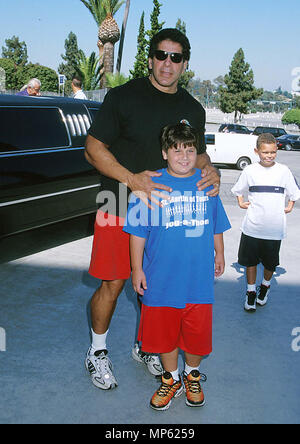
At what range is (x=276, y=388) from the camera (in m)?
2.68

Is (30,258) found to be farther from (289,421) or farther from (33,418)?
(289,421)

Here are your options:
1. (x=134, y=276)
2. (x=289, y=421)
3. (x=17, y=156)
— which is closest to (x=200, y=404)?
(x=289, y=421)

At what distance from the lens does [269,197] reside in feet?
12.2

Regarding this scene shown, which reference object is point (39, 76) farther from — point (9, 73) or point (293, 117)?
point (293, 117)

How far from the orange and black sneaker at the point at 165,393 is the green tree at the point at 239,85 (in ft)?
192

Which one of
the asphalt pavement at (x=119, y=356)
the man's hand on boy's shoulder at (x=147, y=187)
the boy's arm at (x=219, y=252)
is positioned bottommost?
the asphalt pavement at (x=119, y=356)

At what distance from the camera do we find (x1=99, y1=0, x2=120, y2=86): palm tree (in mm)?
26594

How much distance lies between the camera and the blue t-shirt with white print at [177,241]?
2.36 m

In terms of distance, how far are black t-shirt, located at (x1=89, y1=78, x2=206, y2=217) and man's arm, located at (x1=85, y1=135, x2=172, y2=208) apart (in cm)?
6

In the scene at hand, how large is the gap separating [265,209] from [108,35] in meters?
25.3

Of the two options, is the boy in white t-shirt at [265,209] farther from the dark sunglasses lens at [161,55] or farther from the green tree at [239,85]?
the green tree at [239,85]

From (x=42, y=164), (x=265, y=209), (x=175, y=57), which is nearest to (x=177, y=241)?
(x=175, y=57)

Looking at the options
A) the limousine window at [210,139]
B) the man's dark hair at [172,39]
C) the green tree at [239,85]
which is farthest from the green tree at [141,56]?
the green tree at [239,85]
